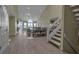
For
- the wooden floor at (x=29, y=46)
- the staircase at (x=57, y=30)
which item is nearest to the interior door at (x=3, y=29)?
the wooden floor at (x=29, y=46)

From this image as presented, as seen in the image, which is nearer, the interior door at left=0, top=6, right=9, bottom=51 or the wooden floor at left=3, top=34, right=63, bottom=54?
the interior door at left=0, top=6, right=9, bottom=51

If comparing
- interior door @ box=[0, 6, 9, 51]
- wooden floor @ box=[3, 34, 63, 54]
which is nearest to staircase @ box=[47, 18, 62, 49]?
wooden floor @ box=[3, 34, 63, 54]

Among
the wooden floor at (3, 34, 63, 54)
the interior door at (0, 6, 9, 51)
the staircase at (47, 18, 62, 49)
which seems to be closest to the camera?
the interior door at (0, 6, 9, 51)

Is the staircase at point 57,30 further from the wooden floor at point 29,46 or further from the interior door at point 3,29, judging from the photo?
the interior door at point 3,29

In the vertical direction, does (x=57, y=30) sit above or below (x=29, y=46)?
above

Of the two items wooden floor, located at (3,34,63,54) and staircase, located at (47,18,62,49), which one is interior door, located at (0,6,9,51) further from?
staircase, located at (47,18,62,49)

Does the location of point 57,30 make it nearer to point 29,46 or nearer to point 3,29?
point 29,46

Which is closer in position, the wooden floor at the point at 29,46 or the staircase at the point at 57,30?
the wooden floor at the point at 29,46

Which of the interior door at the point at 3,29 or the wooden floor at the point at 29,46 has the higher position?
the interior door at the point at 3,29

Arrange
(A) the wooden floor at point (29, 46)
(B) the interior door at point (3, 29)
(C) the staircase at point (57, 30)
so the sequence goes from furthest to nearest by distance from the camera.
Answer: (C) the staircase at point (57, 30), (A) the wooden floor at point (29, 46), (B) the interior door at point (3, 29)

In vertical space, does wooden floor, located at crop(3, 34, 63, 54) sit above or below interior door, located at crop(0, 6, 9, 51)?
below

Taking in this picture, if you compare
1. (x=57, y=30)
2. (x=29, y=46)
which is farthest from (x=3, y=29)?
(x=57, y=30)
